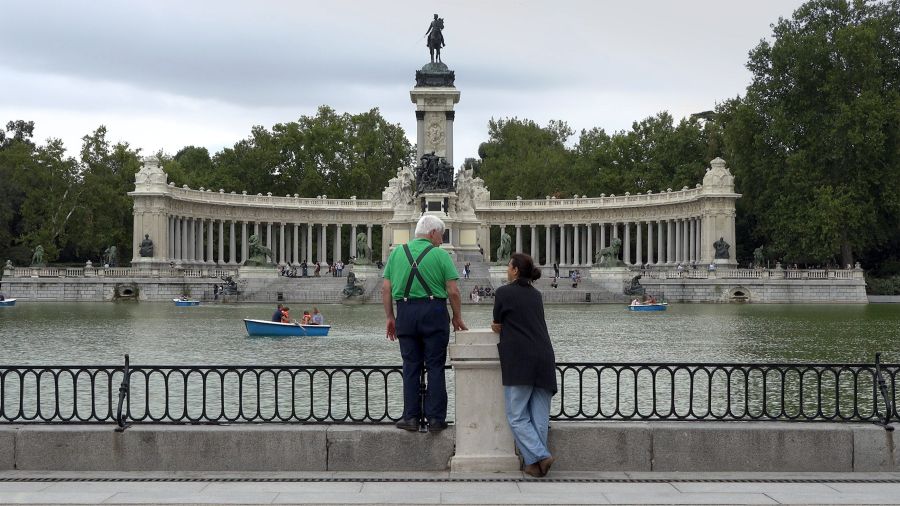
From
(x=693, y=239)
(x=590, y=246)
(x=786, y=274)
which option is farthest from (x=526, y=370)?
(x=590, y=246)

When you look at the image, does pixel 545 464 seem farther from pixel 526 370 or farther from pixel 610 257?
pixel 610 257

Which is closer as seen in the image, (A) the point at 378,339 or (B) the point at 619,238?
(A) the point at 378,339

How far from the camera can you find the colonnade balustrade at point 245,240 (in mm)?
88688

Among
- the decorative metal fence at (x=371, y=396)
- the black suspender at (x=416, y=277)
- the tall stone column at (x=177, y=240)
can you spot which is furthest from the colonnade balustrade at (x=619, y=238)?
the black suspender at (x=416, y=277)

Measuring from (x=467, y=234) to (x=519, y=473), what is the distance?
74.7m

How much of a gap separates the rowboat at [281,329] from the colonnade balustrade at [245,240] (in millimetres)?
42865

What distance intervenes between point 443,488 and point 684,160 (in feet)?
293

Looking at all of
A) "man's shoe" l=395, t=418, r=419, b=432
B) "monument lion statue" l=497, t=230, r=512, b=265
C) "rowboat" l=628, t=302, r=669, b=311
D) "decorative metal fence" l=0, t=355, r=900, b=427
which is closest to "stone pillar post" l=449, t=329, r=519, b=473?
"man's shoe" l=395, t=418, r=419, b=432

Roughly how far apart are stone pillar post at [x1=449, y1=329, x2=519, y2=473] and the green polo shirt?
59 cm

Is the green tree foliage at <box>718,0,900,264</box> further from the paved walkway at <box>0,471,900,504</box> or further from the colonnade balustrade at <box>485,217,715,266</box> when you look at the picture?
the paved walkway at <box>0,471,900,504</box>

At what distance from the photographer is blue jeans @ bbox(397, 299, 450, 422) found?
1123 centimetres

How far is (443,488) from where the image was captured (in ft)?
34.0

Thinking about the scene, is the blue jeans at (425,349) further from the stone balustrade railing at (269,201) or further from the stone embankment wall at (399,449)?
the stone balustrade railing at (269,201)

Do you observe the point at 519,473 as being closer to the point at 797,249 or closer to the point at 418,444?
the point at 418,444
